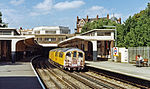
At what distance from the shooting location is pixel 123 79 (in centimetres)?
1630

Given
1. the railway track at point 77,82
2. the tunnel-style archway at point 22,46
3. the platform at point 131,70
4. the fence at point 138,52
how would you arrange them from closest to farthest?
the railway track at point 77,82
the platform at point 131,70
the fence at point 138,52
the tunnel-style archway at point 22,46

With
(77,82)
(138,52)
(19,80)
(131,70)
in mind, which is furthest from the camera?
(138,52)

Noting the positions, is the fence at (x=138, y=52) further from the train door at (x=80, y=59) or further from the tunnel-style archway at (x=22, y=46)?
the tunnel-style archway at (x=22, y=46)

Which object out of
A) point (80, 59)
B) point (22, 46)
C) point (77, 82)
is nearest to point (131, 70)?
point (80, 59)

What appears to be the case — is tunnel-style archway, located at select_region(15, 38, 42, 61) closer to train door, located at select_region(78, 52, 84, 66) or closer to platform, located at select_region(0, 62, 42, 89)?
train door, located at select_region(78, 52, 84, 66)

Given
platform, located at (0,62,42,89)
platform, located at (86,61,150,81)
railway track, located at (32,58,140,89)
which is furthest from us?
platform, located at (86,61,150,81)

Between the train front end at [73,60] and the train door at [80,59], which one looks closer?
the train front end at [73,60]

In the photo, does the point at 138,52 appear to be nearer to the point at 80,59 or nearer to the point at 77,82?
the point at 80,59

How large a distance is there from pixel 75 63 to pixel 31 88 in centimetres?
1154

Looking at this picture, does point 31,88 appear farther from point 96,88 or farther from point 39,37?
point 39,37

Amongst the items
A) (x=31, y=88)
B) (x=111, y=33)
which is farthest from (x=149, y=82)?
(x=111, y=33)

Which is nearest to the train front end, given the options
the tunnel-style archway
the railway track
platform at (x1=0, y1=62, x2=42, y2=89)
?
the railway track

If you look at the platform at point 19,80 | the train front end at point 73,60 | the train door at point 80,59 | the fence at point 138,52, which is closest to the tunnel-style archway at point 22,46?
the train front end at point 73,60

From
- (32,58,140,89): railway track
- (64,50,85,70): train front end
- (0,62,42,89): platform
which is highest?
(64,50,85,70): train front end
